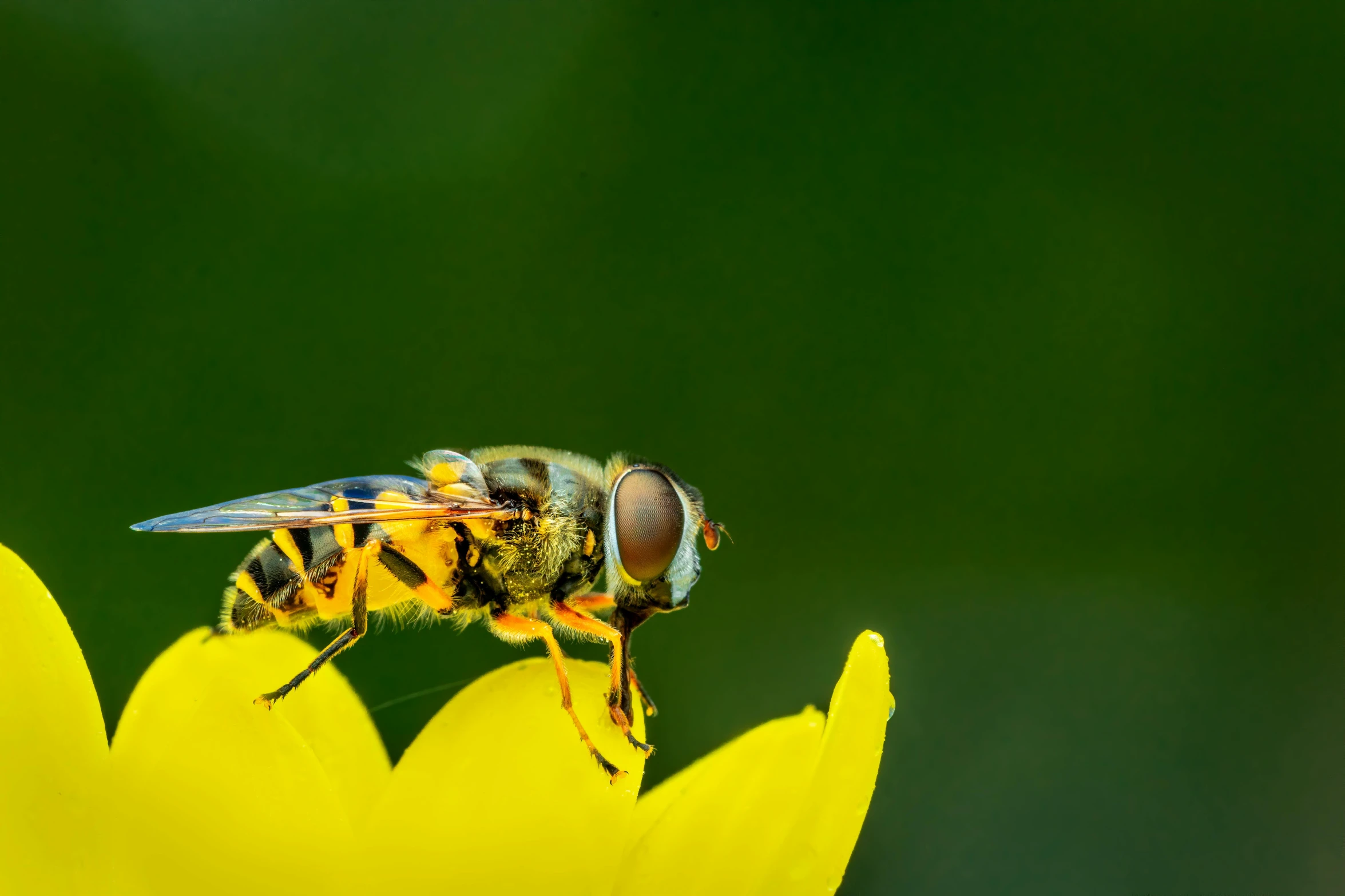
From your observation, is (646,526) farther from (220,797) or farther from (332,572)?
(220,797)

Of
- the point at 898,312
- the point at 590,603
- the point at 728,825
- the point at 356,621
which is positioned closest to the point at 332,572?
the point at 356,621

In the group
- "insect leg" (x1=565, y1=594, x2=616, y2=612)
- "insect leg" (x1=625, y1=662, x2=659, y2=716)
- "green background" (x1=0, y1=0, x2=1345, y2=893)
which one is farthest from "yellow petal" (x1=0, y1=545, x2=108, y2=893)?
"green background" (x1=0, y1=0, x2=1345, y2=893)

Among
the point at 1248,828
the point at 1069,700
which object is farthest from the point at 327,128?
the point at 1248,828

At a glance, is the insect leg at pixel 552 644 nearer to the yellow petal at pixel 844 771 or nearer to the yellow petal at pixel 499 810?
the yellow petal at pixel 499 810

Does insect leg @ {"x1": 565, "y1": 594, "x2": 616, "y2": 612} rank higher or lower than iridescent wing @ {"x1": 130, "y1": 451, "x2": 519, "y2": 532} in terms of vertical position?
lower

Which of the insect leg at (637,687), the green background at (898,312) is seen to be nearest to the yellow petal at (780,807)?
the insect leg at (637,687)

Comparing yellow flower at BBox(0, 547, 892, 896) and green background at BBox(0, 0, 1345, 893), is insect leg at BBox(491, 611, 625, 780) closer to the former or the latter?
yellow flower at BBox(0, 547, 892, 896)

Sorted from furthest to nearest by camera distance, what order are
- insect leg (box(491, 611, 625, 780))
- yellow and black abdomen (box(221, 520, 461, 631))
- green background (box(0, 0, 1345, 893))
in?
1. green background (box(0, 0, 1345, 893))
2. yellow and black abdomen (box(221, 520, 461, 631))
3. insect leg (box(491, 611, 625, 780))
